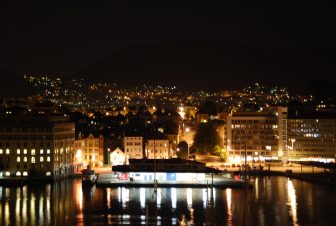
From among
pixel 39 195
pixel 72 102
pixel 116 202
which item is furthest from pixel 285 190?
pixel 72 102

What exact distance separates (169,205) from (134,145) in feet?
50.2

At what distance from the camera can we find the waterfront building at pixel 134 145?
43.0 m

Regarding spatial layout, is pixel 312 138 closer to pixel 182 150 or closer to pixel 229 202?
pixel 182 150

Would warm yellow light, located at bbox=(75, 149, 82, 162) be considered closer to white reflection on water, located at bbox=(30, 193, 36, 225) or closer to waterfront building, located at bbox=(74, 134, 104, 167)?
waterfront building, located at bbox=(74, 134, 104, 167)

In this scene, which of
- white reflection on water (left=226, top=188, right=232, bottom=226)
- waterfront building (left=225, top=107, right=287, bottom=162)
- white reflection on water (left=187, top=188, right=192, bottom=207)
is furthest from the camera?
waterfront building (left=225, top=107, right=287, bottom=162)

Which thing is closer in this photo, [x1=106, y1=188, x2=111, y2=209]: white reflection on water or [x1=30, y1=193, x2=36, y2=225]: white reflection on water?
[x1=30, y1=193, x2=36, y2=225]: white reflection on water

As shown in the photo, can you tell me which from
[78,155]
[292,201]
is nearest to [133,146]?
[78,155]

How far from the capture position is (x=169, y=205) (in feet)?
92.3

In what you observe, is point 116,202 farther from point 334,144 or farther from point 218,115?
point 218,115

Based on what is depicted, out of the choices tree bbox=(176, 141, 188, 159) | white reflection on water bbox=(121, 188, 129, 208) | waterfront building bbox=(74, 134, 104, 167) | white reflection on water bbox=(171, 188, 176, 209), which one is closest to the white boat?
white reflection on water bbox=(121, 188, 129, 208)

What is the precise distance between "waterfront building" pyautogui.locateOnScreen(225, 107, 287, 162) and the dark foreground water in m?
10.8

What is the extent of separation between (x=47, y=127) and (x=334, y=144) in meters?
17.6

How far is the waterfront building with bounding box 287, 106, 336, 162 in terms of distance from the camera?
150ft

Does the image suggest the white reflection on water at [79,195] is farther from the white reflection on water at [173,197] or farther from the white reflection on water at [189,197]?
the white reflection on water at [189,197]
